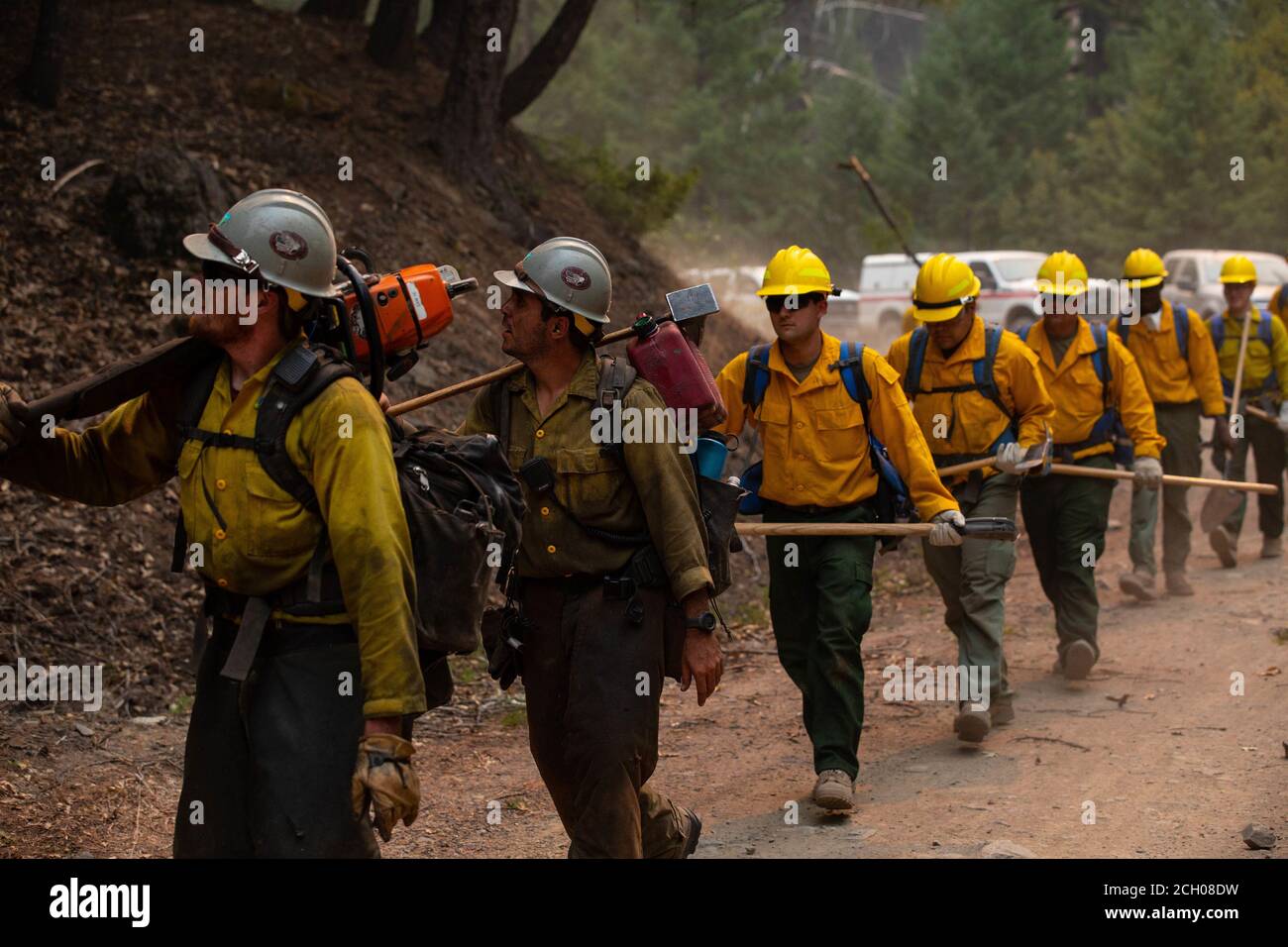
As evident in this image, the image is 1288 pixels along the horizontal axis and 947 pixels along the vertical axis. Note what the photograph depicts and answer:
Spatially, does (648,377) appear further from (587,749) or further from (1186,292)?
(1186,292)

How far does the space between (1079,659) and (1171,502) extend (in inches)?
124

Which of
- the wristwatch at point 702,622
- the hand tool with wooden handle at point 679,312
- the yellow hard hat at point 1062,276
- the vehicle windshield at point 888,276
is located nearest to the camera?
the wristwatch at point 702,622

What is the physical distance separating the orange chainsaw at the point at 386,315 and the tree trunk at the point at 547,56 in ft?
37.3

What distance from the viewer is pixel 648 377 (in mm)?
5031

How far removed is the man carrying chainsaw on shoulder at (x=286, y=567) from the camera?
361 cm

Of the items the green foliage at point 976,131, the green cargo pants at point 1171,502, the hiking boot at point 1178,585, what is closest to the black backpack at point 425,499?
the green cargo pants at point 1171,502

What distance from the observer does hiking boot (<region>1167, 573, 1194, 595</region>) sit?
11305mm

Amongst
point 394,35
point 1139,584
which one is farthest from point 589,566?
point 394,35

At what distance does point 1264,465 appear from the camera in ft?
40.0

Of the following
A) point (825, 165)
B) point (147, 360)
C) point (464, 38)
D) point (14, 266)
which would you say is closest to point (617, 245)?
point (464, 38)

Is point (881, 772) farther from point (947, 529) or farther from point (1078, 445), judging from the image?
point (1078, 445)

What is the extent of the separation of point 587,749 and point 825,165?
36.2 metres

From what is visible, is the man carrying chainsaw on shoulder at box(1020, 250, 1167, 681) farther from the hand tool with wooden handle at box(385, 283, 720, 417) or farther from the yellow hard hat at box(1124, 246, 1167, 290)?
the hand tool with wooden handle at box(385, 283, 720, 417)

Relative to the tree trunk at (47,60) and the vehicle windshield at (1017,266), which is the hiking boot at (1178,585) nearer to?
the tree trunk at (47,60)
